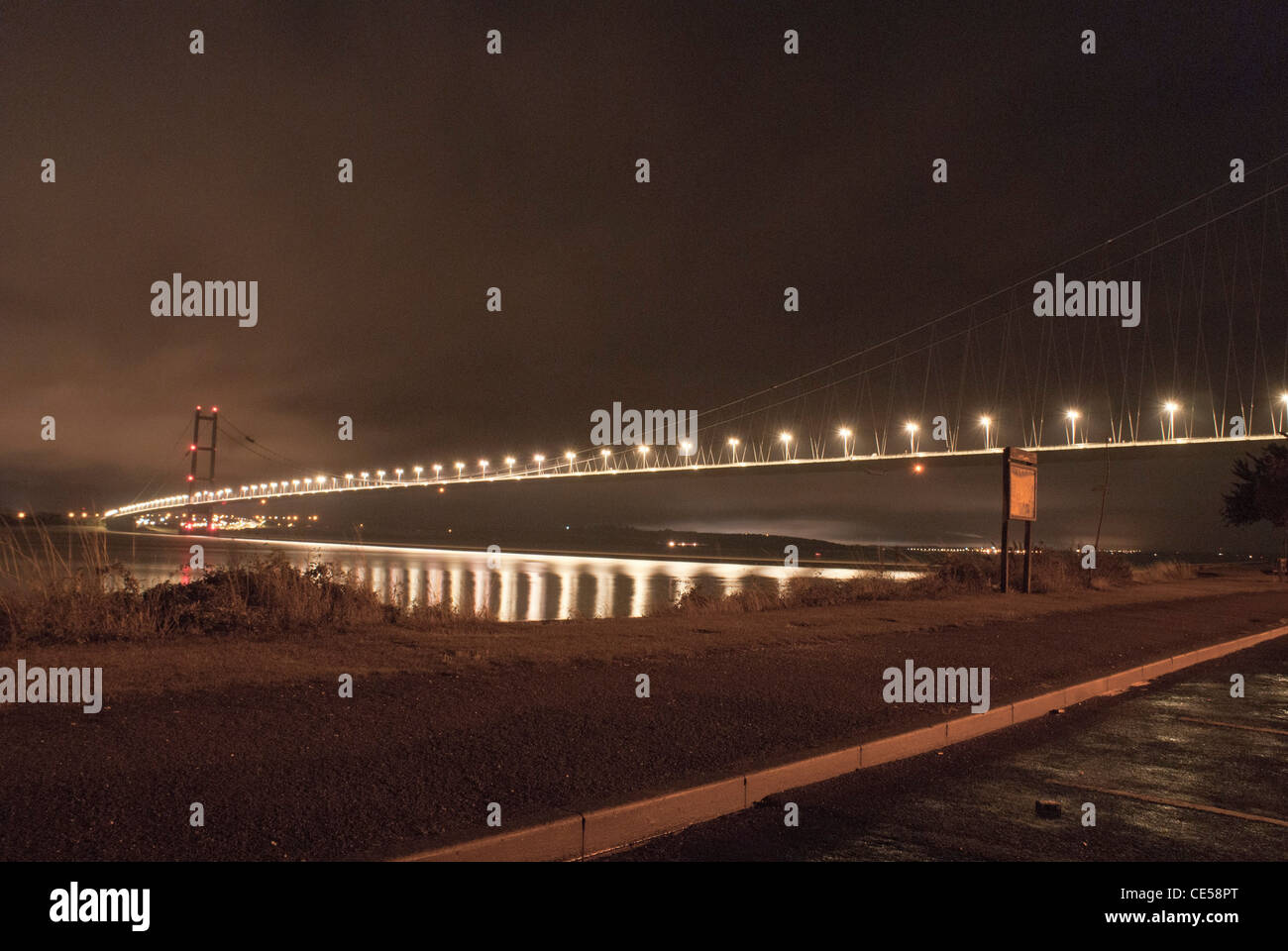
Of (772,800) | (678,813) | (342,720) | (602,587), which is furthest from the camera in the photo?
(602,587)

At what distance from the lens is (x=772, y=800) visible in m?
5.37

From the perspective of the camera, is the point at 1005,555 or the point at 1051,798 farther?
the point at 1005,555

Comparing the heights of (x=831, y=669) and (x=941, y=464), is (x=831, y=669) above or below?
below

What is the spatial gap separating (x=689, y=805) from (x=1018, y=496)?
17841mm

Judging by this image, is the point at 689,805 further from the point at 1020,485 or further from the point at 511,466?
the point at 511,466

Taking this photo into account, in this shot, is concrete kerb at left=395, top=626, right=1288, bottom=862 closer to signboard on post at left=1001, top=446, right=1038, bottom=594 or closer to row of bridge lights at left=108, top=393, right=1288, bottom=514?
signboard on post at left=1001, top=446, right=1038, bottom=594

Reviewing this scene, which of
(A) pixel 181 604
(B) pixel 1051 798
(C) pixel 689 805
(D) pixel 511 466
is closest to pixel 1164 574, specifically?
(B) pixel 1051 798

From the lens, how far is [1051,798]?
216 inches

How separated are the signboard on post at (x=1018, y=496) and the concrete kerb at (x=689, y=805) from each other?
13.1m
